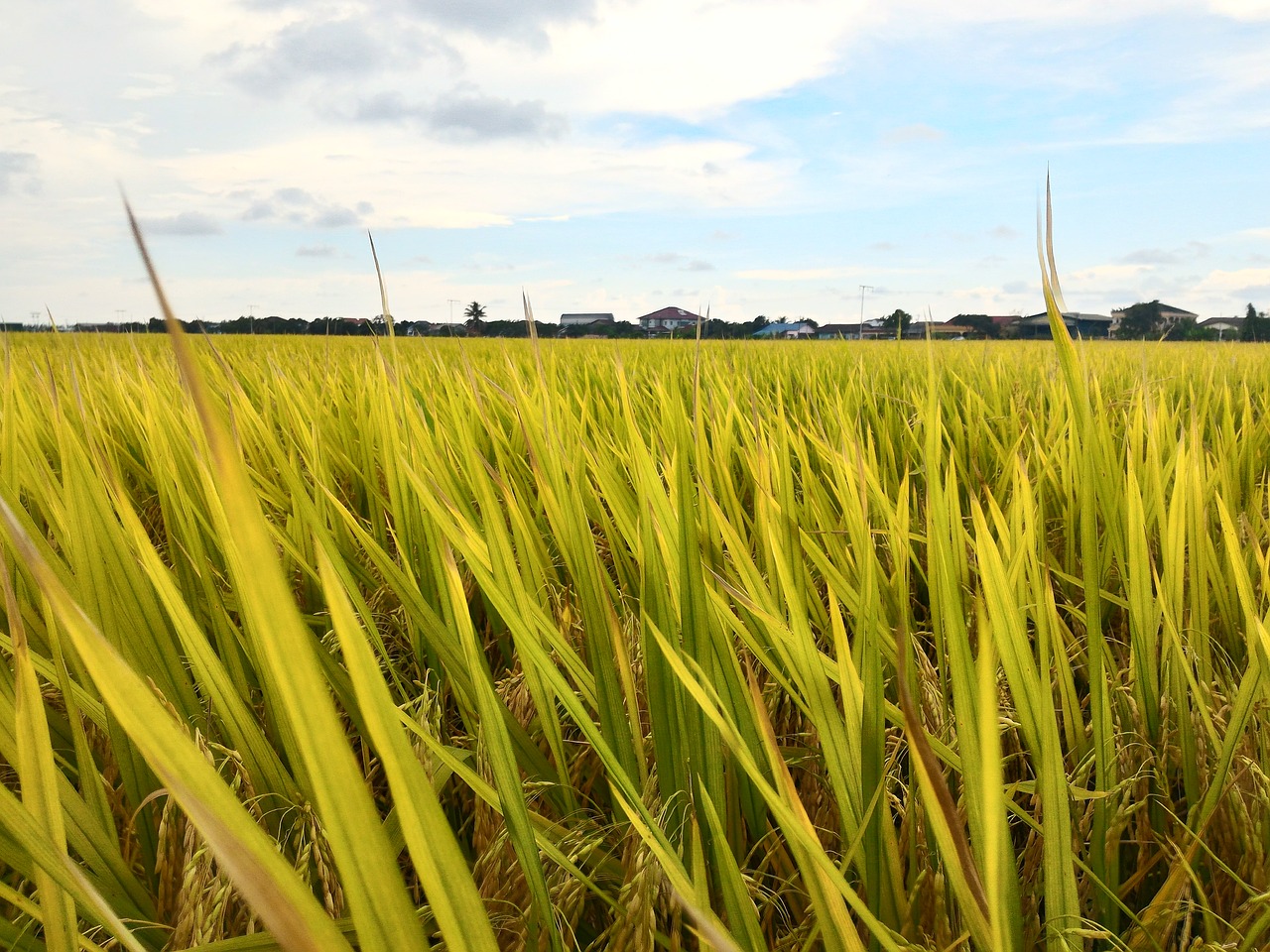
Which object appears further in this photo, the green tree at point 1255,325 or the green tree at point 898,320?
the green tree at point 1255,325

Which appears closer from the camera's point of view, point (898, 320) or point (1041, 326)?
point (898, 320)

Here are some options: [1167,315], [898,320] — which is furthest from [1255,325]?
[898,320]

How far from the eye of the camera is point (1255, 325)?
2395 centimetres

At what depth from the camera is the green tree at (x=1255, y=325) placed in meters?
23.4

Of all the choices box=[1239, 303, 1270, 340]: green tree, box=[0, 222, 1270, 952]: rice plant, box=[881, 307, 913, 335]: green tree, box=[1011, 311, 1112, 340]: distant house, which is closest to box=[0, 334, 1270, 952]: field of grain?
box=[0, 222, 1270, 952]: rice plant

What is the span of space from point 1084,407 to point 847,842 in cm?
37

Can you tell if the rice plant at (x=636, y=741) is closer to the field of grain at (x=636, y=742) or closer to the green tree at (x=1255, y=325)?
the field of grain at (x=636, y=742)

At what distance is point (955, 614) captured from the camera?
19.4 inches

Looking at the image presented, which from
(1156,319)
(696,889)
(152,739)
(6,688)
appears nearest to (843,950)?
(696,889)

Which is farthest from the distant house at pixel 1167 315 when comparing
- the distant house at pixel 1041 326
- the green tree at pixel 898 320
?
the green tree at pixel 898 320

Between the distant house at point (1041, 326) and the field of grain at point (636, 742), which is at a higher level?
the field of grain at point (636, 742)

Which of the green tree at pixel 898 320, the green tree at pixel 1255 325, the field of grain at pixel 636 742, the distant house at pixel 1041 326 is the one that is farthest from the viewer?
the green tree at pixel 1255 325

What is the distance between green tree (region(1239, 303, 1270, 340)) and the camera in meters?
23.4

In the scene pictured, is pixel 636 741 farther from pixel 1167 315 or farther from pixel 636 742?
pixel 1167 315
